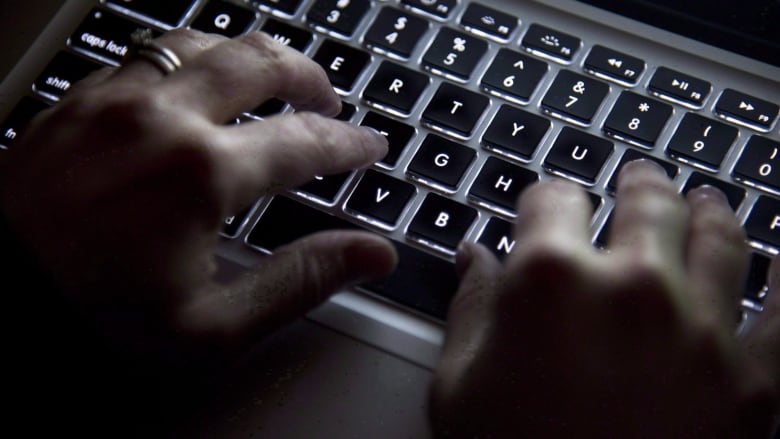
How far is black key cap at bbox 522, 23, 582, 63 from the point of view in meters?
0.67

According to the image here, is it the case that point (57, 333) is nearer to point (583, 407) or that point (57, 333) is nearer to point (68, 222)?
point (68, 222)

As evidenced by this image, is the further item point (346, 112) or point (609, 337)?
point (346, 112)

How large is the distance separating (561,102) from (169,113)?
0.94 feet

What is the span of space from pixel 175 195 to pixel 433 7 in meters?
0.27

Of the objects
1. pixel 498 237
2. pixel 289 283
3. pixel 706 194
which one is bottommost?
pixel 289 283

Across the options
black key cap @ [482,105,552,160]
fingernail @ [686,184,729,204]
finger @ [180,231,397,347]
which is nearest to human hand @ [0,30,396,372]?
finger @ [180,231,397,347]

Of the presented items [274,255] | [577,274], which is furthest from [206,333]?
[577,274]

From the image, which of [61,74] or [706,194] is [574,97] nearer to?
[706,194]

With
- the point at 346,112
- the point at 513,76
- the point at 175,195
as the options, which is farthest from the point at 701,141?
the point at 175,195

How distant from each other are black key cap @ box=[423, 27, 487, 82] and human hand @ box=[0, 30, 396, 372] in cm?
10

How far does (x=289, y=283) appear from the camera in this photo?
1.82 ft

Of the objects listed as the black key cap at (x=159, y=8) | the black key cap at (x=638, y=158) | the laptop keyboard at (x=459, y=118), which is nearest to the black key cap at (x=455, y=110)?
the laptop keyboard at (x=459, y=118)

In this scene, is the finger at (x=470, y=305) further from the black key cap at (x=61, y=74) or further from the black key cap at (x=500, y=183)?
the black key cap at (x=61, y=74)

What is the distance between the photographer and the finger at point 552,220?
1.82 ft
